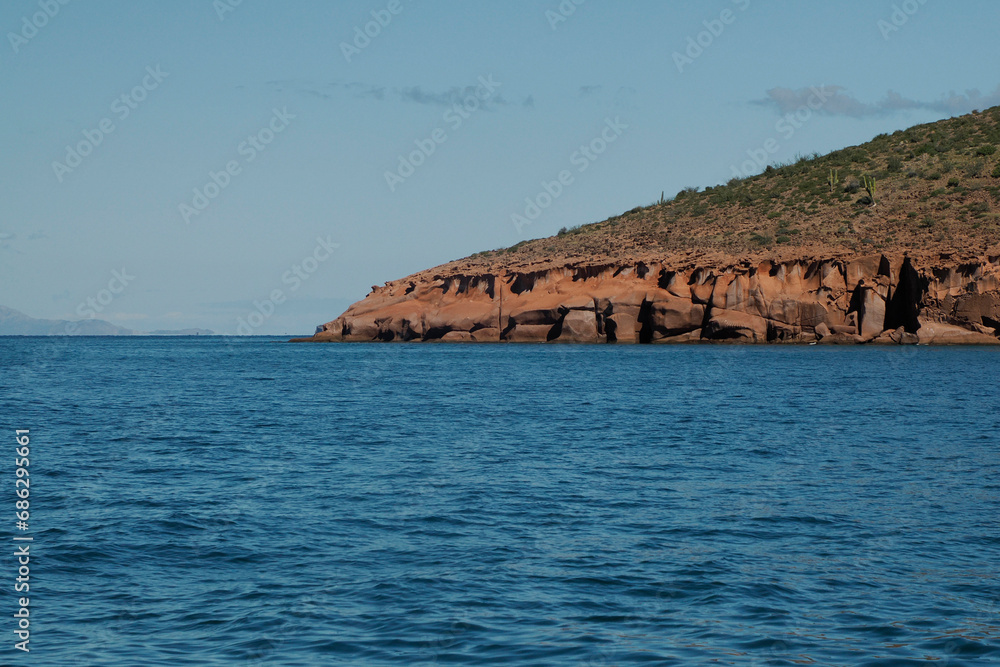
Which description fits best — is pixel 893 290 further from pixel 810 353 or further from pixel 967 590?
pixel 967 590

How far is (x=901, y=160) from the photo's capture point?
116438 millimetres

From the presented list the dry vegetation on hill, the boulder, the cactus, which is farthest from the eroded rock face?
the cactus

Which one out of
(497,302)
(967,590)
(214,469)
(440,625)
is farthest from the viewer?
(497,302)

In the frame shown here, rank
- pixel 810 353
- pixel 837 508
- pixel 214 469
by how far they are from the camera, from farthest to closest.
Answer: pixel 810 353
pixel 214 469
pixel 837 508

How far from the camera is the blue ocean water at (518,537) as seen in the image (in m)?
10.7

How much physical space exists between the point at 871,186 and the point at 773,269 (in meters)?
29.6

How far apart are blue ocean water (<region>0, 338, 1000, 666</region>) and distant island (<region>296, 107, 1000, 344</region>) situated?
44.4 metres

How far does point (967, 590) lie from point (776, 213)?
338 ft

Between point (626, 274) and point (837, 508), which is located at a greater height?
point (626, 274)

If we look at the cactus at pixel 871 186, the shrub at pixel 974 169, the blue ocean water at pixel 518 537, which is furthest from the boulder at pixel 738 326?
the blue ocean water at pixel 518 537

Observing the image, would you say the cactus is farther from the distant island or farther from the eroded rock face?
the eroded rock face

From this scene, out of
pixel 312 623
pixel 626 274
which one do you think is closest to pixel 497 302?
pixel 626 274

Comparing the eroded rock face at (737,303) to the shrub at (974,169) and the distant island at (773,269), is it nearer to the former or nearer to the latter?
the distant island at (773,269)

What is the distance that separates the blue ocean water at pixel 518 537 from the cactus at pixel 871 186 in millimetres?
73738
